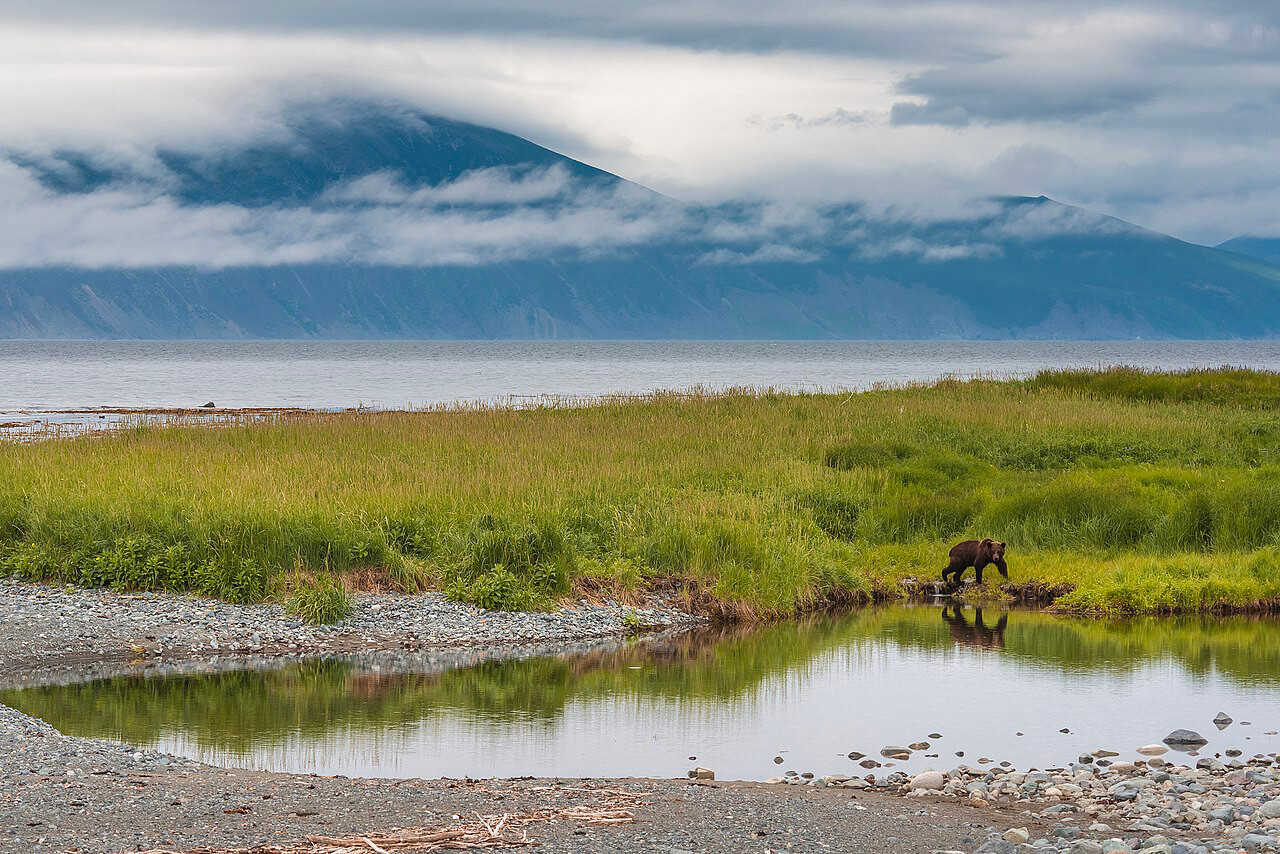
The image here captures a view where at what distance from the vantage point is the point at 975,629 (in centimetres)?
2442

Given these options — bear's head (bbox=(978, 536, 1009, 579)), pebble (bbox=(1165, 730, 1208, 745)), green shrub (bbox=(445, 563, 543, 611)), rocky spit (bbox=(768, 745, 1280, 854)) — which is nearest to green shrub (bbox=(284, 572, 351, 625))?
green shrub (bbox=(445, 563, 543, 611))

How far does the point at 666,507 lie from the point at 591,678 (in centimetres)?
792

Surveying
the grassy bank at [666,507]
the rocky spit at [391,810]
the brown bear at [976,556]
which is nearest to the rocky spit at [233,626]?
the grassy bank at [666,507]

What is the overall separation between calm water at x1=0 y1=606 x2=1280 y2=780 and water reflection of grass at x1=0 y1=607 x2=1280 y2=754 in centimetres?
5

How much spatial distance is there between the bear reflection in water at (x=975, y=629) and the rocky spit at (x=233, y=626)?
16.0ft

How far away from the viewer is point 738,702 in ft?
62.9

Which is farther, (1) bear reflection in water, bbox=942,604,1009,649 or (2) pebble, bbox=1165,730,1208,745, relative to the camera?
(1) bear reflection in water, bbox=942,604,1009,649

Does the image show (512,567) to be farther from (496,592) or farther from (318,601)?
(318,601)

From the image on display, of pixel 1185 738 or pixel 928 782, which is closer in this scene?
pixel 928 782

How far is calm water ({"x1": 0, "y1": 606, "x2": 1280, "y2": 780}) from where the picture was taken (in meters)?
16.3

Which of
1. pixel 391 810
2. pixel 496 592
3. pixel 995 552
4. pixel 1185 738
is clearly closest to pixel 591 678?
pixel 496 592

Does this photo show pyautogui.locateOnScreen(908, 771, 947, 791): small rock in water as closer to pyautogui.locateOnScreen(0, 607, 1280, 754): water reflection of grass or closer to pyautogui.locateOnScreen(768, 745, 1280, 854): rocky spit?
pyautogui.locateOnScreen(768, 745, 1280, 854): rocky spit

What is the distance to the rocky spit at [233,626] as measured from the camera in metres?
20.9

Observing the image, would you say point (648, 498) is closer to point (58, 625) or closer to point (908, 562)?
point (908, 562)
